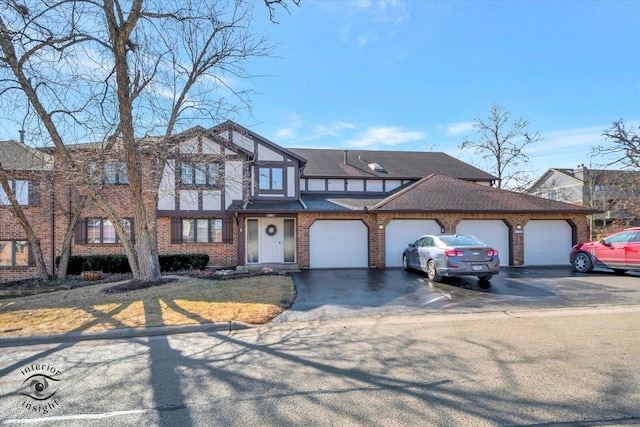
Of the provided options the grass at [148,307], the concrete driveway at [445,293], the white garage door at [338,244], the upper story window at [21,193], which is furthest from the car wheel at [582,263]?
the upper story window at [21,193]

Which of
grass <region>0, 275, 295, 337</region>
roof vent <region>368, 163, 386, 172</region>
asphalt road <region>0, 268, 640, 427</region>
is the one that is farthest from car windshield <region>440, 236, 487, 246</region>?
roof vent <region>368, 163, 386, 172</region>

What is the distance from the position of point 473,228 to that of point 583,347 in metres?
11.0

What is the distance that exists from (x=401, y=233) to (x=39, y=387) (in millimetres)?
13009

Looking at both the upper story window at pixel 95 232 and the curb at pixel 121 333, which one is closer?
the curb at pixel 121 333

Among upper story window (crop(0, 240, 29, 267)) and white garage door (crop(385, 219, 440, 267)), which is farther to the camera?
upper story window (crop(0, 240, 29, 267))

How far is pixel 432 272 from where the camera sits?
1091 centimetres

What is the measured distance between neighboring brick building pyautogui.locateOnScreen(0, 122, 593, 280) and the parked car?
3766mm

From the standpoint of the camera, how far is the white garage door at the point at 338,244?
49.1 ft

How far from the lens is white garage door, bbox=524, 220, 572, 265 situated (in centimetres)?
1554

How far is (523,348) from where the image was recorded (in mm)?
4887

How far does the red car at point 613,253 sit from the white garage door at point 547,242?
2243 millimetres

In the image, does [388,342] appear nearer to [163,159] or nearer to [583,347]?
[583,347]

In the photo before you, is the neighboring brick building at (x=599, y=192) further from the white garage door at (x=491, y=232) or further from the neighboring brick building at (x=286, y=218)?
the white garage door at (x=491, y=232)
